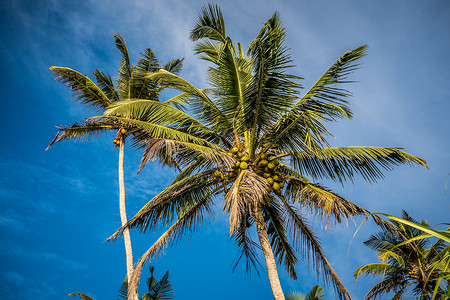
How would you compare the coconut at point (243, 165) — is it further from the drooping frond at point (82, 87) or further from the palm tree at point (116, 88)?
the drooping frond at point (82, 87)

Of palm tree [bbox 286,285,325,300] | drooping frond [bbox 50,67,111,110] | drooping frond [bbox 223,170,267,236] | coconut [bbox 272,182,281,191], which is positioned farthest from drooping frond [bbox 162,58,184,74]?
palm tree [bbox 286,285,325,300]

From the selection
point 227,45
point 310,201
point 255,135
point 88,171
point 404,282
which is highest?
point 88,171

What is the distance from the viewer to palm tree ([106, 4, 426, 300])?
20.6 feet

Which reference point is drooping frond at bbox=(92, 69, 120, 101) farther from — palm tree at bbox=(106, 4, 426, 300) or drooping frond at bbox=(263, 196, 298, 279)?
drooping frond at bbox=(263, 196, 298, 279)

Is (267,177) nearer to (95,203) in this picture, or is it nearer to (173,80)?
(173,80)

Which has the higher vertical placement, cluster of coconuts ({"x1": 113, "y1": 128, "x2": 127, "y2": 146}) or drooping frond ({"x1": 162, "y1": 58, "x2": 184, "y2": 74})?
drooping frond ({"x1": 162, "y1": 58, "x2": 184, "y2": 74})

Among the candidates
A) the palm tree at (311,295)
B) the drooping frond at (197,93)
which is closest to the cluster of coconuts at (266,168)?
the drooping frond at (197,93)

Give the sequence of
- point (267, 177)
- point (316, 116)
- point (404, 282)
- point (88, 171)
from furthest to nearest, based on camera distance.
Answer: point (88, 171) → point (404, 282) → point (267, 177) → point (316, 116)

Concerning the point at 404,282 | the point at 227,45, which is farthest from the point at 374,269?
the point at 227,45

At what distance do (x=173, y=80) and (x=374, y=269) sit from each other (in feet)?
34.2

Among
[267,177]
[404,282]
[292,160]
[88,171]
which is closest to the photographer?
[267,177]

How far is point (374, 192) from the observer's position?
167125 mm

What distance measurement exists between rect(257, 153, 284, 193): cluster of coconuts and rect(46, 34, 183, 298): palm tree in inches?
202

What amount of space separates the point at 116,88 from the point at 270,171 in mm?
7496
